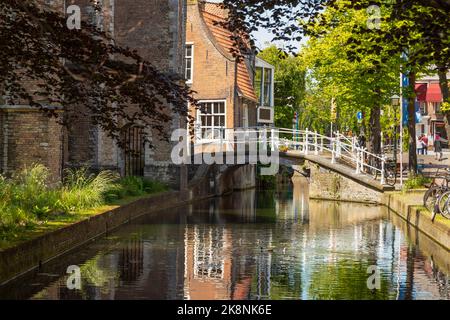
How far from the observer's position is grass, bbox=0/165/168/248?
15.2 meters

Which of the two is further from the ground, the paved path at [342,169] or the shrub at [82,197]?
the paved path at [342,169]

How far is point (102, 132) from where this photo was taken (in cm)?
3022

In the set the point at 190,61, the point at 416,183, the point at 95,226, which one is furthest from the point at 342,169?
the point at 95,226

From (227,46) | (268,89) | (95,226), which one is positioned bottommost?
(95,226)

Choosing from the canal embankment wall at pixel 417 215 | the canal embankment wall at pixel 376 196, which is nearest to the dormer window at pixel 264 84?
the canal embankment wall at pixel 376 196

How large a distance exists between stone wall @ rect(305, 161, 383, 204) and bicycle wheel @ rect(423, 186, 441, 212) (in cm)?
1034

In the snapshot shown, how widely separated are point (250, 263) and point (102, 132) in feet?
50.3

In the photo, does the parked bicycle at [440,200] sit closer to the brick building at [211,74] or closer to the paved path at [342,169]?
the paved path at [342,169]

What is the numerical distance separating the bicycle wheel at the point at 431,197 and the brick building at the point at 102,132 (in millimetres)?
7944

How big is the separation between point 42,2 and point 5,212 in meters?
9.43

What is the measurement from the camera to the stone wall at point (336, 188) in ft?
112

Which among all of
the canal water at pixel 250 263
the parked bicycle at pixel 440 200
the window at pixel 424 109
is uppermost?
the window at pixel 424 109

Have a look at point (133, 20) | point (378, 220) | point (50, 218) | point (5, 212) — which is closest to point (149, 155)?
point (133, 20)

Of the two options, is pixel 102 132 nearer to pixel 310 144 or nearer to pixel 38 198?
pixel 310 144
